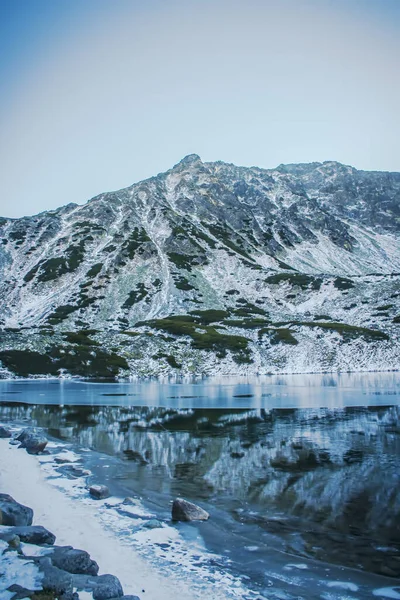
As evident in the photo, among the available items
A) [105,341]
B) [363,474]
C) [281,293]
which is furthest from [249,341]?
[363,474]

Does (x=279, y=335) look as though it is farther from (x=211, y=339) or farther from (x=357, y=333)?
(x=357, y=333)

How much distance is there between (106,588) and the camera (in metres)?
8.56

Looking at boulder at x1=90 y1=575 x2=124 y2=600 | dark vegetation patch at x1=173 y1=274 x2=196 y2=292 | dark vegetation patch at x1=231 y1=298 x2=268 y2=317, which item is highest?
dark vegetation patch at x1=173 y1=274 x2=196 y2=292

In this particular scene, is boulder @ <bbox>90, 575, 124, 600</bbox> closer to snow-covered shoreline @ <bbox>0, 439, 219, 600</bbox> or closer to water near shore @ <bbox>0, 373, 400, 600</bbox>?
snow-covered shoreline @ <bbox>0, 439, 219, 600</bbox>

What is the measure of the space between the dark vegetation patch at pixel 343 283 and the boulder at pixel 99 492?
500 ft

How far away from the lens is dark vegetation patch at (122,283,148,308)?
159 metres

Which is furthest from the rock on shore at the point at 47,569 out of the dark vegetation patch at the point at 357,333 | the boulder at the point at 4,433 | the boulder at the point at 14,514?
the dark vegetation patch at the point at 357,333

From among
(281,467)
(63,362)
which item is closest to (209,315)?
(63,362)

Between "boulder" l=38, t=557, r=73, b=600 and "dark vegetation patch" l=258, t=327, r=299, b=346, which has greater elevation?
"dark vegetation patch" l=258, t=327, r=299, b=346

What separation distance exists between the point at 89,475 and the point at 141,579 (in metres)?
10.3

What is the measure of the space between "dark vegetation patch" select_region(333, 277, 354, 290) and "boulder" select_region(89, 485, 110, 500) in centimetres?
15236

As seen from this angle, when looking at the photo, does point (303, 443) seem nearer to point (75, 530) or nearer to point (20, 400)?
point (75, 530)

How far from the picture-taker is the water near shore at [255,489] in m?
10.6

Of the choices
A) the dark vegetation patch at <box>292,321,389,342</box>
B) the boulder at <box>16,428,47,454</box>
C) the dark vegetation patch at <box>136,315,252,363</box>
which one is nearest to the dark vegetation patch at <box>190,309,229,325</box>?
the dark vegetation patch at <box>136,315,252,363</box>
